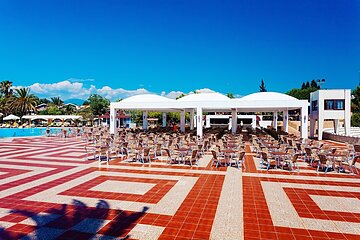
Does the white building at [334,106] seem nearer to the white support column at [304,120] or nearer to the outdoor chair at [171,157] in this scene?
the white support column at [304,120]

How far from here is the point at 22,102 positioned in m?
52.1

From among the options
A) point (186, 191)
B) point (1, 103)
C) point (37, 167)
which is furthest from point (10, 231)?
point (1, 103)

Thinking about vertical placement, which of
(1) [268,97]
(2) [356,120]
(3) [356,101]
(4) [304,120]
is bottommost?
(4) [304,120]

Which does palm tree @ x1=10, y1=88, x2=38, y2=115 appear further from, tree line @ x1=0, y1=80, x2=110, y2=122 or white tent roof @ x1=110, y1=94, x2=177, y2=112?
white tent roof @ x1=110, y1=94, x2=177, y2=112

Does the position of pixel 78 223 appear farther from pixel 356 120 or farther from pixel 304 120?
pixel 356 120

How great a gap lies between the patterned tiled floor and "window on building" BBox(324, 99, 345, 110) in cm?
1572

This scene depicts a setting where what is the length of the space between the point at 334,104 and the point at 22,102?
53992 millimetres

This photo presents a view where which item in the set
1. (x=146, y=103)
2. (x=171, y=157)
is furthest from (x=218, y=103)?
(x=171, y=157)

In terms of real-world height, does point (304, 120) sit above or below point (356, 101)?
below

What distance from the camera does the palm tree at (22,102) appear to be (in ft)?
171

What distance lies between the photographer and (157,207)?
574 cm

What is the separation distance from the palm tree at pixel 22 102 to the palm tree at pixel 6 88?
143 inches

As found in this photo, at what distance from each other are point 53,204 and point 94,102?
53.1m

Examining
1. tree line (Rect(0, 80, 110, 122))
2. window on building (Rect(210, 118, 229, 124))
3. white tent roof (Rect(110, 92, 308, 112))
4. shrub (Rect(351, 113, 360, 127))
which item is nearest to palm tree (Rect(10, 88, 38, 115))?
tree line (Rect(0, 80, 110, 122))
